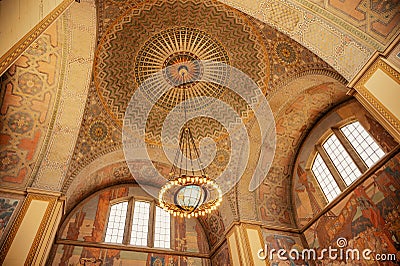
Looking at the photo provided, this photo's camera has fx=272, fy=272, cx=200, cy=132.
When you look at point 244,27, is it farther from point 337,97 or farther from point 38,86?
point 38,86

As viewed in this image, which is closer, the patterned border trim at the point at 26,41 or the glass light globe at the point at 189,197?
the patterned border trim at the point at 26,41

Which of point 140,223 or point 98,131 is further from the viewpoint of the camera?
point 140,223

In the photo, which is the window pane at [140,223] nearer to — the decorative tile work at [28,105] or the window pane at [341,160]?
the decorative tile work at [28,105]

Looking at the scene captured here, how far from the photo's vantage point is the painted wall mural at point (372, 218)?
6.59 meters

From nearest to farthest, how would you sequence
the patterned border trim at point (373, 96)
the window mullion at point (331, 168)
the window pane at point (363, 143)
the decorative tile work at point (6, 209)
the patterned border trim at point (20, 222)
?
the patterned border trim at point (373, 96)
the patterned border trim at point (20, 222)
the decorative tile work at point (6, 209)
the window pane at point (363, 143)
the window mullion at point (331, 168)

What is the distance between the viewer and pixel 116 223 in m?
10.0

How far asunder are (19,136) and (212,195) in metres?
6.42

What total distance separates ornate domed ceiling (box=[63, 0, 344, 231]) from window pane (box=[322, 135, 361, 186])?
42.9 inches

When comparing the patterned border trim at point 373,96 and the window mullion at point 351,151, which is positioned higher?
the window mullion at point 351,151

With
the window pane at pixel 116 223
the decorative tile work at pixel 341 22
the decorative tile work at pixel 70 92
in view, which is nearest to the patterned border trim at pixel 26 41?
the decorative tile work at pixel 70 92

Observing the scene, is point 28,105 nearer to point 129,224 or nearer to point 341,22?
point 129,224

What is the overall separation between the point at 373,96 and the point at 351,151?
4.19 meters

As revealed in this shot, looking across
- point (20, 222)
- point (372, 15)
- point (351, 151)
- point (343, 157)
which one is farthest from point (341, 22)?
point (20, 222)

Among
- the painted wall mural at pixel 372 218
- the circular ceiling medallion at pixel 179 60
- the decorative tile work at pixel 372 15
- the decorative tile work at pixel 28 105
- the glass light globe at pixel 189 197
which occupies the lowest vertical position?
the painted wall mural at pixel 372 218
